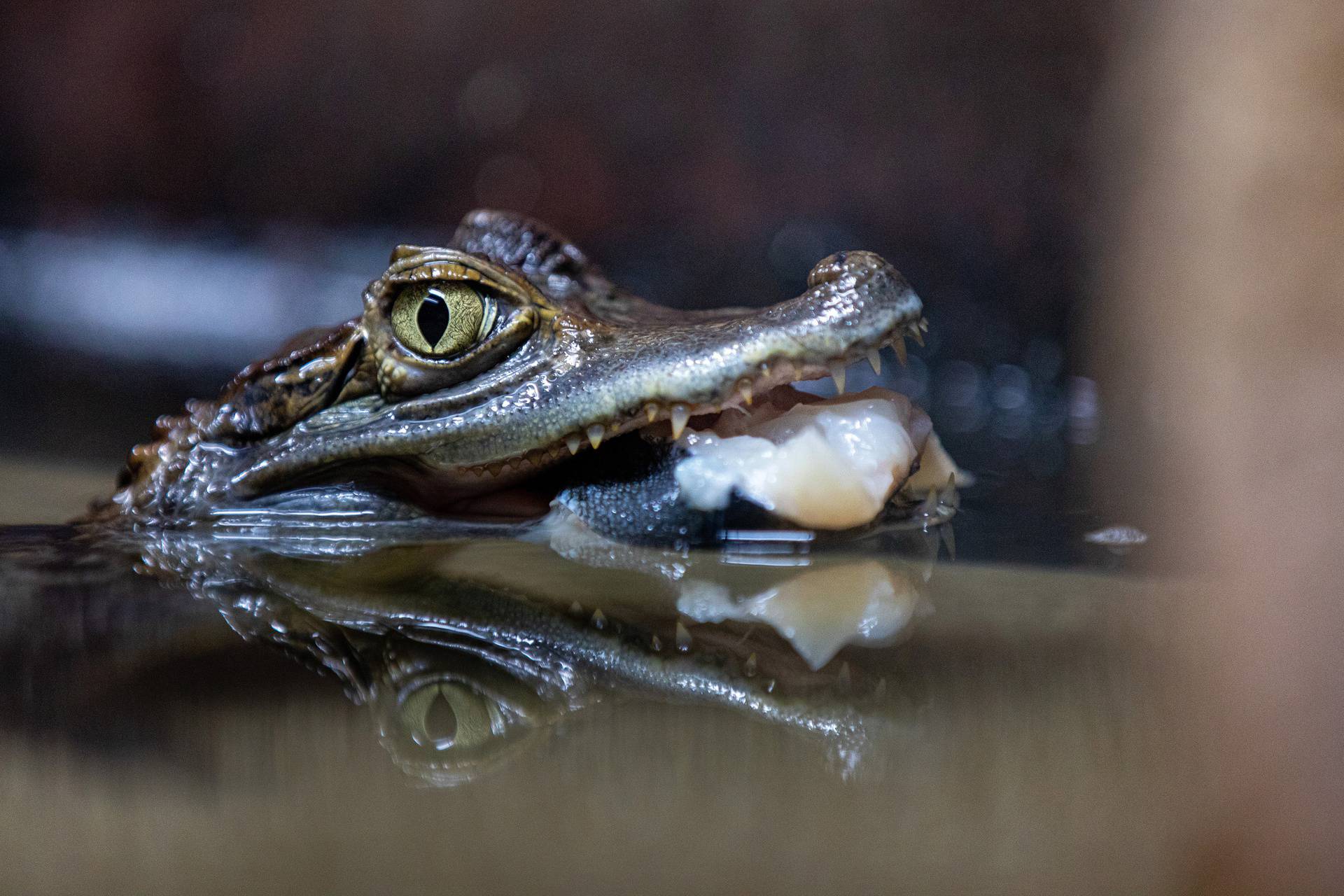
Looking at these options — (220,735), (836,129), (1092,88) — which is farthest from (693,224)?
(220,735)

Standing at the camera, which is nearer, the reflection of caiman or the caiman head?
the reflection of caiman

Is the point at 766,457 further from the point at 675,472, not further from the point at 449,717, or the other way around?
the point at 449,717

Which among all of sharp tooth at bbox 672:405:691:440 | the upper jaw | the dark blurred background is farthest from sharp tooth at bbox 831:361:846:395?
the dark blurred background

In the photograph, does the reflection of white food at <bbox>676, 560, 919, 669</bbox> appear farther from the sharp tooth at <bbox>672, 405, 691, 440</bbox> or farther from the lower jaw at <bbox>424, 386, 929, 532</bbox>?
the sharp tooth at <bbox>672, 405, 691, 440</bbox>

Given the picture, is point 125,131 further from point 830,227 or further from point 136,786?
point 136,786

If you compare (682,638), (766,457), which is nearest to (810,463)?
(766,457)
